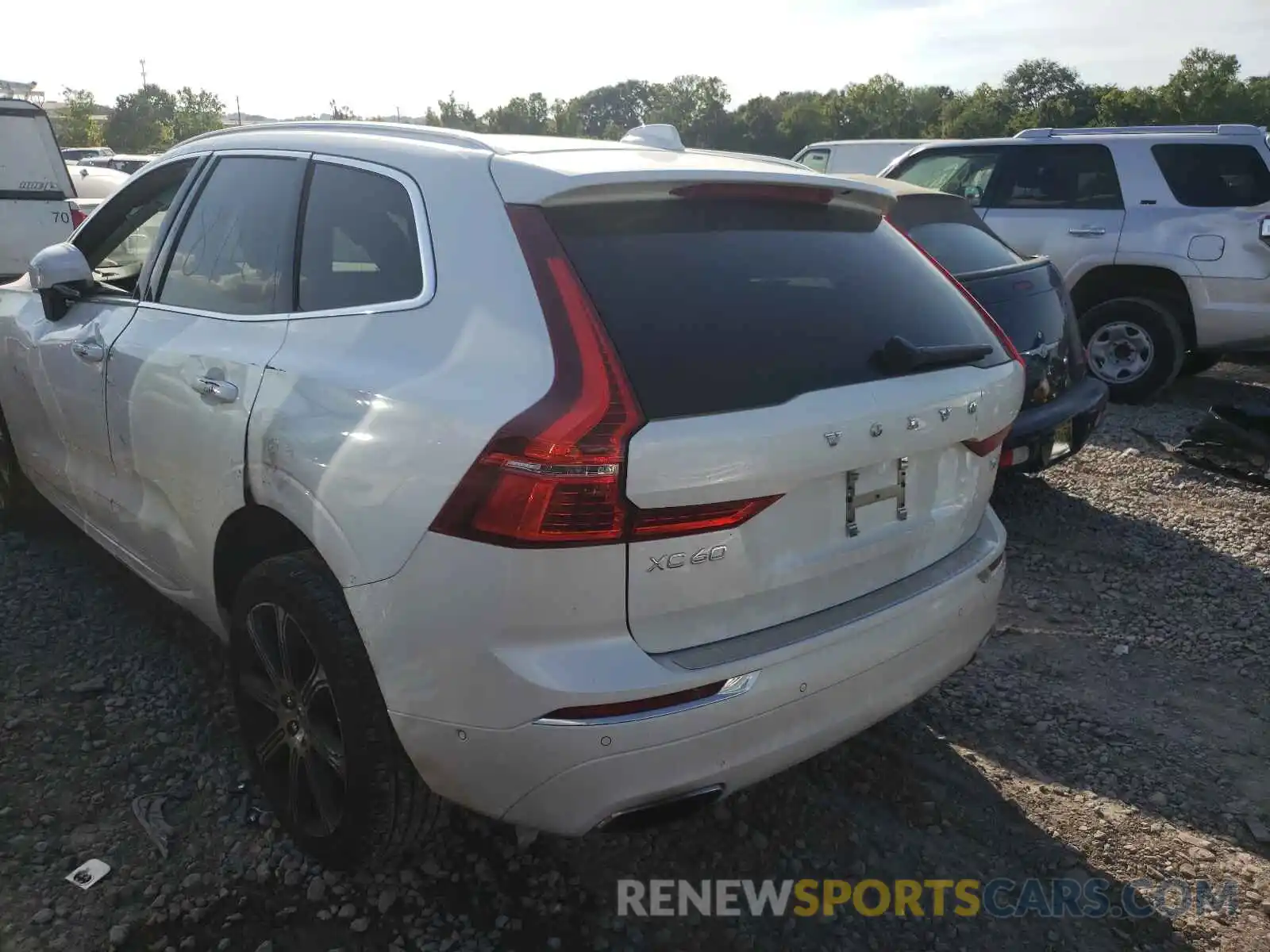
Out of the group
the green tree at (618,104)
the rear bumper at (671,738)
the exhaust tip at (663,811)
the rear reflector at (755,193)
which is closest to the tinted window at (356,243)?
the rear reflector at (755,193)

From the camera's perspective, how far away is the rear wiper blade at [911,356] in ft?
7.66

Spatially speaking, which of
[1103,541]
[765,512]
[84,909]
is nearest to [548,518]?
[765,512]

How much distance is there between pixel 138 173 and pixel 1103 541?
172 inches

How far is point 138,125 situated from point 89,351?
2236 inches

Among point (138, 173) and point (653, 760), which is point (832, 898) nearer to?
point (653, 760)

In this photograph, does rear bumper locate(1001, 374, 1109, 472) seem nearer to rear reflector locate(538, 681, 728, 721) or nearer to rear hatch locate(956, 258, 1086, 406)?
rear hatch locate(956, 258, 1086, 406)

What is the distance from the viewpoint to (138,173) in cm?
347

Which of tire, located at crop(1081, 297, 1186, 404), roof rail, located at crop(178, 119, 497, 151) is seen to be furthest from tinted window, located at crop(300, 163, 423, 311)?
tire, located at crop(1081, 297, 1186, 404)

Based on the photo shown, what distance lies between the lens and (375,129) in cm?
265

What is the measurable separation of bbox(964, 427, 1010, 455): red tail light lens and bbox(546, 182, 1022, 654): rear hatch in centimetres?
2

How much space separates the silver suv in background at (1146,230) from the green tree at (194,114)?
167 feet

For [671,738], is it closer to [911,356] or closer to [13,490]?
[911,356]

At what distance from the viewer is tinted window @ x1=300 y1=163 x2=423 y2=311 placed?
7.46ft

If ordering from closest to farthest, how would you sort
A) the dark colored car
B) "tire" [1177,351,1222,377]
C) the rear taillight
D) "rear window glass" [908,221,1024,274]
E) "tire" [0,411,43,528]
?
1. the rear taillight
2. "tire" [0,411,43,528]
3. the dark colored car
4. "rear window glass" [908,221,1024,274]
5. "tire" [1177,351,1222,377]
